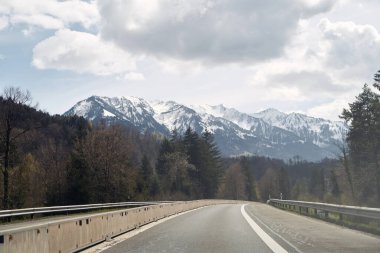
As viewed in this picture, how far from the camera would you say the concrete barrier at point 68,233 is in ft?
26.9

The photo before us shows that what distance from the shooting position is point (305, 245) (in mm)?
13008

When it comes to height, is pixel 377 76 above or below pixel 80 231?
above

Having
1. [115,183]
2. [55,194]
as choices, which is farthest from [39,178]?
[115,183]

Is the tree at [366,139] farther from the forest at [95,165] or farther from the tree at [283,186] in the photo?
the tree at [283,186]

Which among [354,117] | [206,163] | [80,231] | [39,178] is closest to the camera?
[80,231]

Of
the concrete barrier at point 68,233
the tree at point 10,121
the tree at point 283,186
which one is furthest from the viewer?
the tree at point 283,186

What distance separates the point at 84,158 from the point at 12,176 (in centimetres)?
1344

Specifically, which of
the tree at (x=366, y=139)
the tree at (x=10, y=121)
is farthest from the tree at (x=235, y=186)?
the tree at (x=10, y=121)

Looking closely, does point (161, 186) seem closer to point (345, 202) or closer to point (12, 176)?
point (345, 202)

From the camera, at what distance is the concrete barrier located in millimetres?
8188

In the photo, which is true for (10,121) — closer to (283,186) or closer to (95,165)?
(95,165)

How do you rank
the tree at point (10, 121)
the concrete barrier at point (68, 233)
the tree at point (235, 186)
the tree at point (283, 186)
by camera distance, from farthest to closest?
the tree at point (283, 186), the tree at point (235, 186), the tree at point (10, 121), the concrete barrier at point (68, 233)

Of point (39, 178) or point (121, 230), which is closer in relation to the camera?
point (121, 230)

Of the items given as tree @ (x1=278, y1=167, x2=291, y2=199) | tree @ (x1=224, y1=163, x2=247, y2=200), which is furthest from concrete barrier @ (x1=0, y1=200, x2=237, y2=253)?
tree @ (x1=278, y1=167, x2=291, y2=199)
